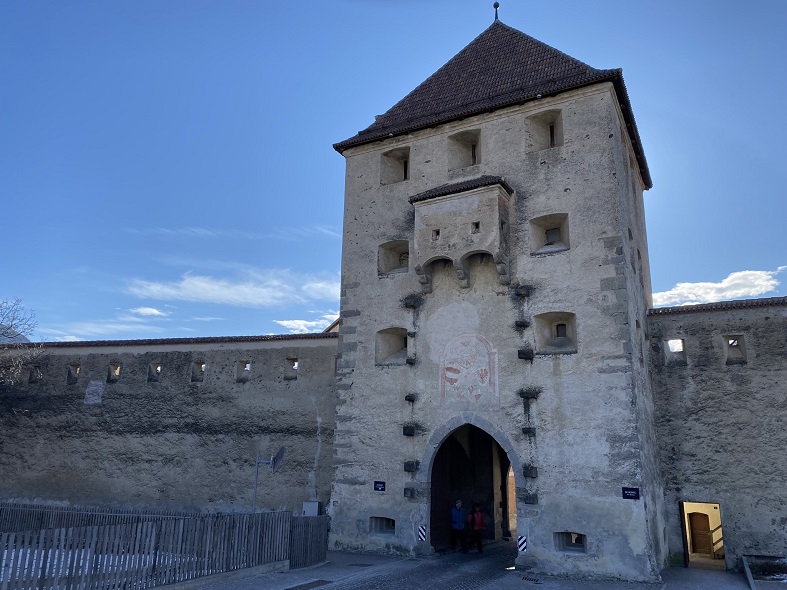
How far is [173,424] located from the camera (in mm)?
17328

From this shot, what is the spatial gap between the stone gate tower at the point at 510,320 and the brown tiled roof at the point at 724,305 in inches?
27.9

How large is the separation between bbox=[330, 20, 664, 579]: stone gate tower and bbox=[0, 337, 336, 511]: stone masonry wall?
2302 mm

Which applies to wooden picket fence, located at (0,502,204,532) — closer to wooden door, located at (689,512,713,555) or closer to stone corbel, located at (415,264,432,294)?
stone corbel, located at (415,264,432,294)

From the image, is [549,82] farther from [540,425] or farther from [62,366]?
[62,366]

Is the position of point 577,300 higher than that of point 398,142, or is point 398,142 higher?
point 398,142

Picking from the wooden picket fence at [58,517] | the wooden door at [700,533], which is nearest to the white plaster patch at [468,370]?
the wooden picket fence at [58,517]

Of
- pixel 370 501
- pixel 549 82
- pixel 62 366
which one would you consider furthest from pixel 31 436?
pixel 549 82

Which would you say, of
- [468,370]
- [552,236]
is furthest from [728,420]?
[468,370]

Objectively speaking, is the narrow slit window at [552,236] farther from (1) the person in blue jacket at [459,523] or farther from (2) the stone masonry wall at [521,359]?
(1) the person in blue jacket at [459,523]

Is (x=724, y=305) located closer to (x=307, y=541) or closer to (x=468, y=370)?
(x=468, y=370)

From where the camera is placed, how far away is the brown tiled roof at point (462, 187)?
13070mm

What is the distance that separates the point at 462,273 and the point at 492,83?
4943mm

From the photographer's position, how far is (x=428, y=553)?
1262 cm

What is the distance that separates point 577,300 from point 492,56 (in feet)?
24.2
